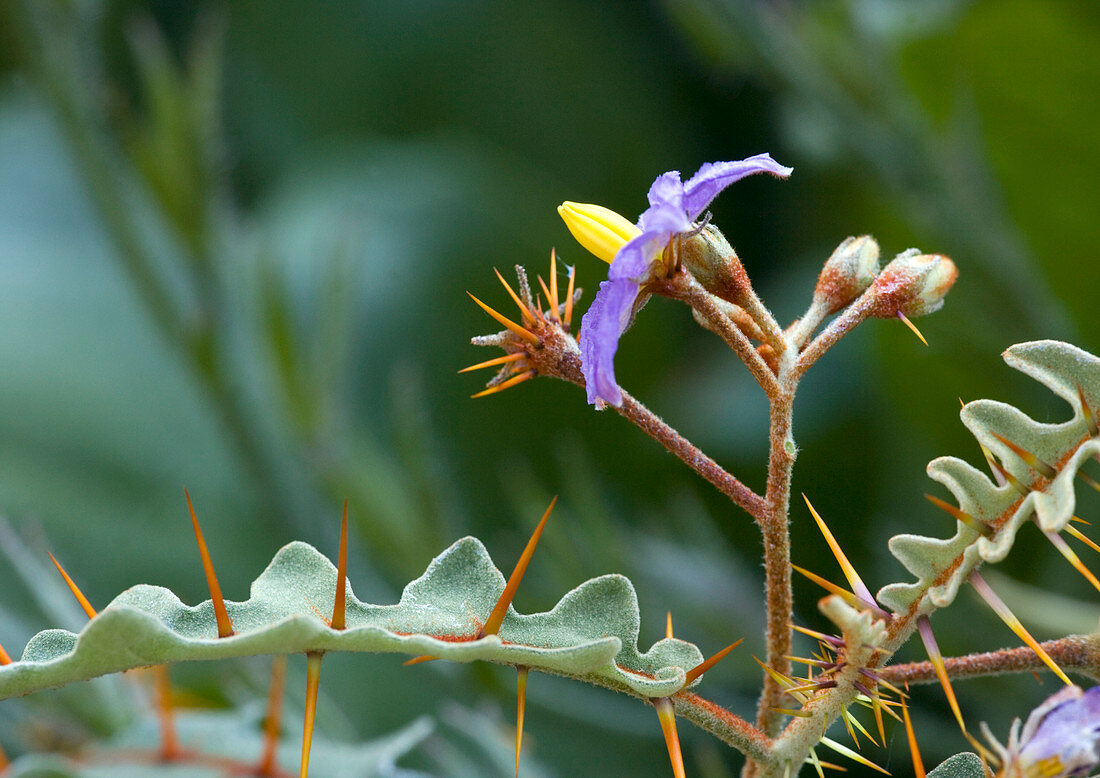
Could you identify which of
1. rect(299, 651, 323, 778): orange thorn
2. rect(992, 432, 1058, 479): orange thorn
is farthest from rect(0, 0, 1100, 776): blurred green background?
rect(992, 432, 1058, 479): orange thorn

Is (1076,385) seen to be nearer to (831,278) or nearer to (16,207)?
(831,278)

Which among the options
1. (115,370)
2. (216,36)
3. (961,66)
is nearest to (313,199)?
(115,370)

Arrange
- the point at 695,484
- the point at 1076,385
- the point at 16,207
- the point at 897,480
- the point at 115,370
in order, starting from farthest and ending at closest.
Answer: the point at 16,207 < the point at 115,370 < the point at 695,484 < the point at 897,480 < the point at 1076,385

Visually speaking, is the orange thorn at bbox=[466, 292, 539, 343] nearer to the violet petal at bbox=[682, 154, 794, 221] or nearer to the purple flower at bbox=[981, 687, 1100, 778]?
the violet petal at bbox=[682, 154, 794, 221]

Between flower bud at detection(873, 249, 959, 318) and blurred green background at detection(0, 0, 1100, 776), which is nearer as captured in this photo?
flower bud at detection(873, 249, 959, 318)

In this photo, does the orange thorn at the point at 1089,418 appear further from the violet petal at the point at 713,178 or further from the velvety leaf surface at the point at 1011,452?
the violet petal at the point at 713,178

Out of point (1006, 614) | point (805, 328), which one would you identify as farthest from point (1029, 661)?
point (805, 328)

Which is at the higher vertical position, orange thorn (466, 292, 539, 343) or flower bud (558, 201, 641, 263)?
flower bud (558, 201, 641, 263)
